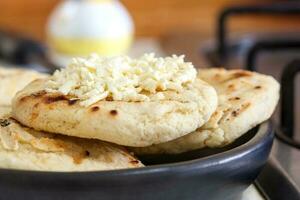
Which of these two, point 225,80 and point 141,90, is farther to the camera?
point 225,80

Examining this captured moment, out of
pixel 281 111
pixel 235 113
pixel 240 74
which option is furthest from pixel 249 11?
pixel 235 113

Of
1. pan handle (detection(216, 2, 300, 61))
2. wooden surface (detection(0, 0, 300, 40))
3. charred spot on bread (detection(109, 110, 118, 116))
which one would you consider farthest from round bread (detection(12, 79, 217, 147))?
wooden surface (detection(0, 0, 300, 40))

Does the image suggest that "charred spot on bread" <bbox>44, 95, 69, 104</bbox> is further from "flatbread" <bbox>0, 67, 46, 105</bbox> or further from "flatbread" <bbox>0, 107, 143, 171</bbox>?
"flatbread" <bbox>0, 67, 46, 105</bbox>

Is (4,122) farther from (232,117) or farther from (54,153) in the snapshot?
(232,117)

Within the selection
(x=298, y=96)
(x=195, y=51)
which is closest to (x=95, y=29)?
(x=195, y=51)

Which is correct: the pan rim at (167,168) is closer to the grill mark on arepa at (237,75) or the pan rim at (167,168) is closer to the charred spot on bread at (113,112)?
the charred spot on bread at (113,112)

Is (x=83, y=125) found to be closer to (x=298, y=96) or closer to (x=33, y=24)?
(x=298, y=96)
